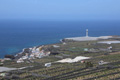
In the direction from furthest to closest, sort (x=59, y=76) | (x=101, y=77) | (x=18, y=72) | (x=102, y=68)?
(x=18, y=72)
(x=102, y=68)
(x=59, y=76)
(x=101, y=77)

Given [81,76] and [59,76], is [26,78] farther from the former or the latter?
[81,76]

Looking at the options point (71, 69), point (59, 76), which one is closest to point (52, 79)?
point (59, 76)

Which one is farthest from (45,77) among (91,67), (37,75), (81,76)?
(91,67)

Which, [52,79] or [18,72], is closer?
[52,79]

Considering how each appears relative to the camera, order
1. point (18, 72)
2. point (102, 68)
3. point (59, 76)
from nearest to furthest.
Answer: point (59, 76) < point (102, 68) < point (18, 72)

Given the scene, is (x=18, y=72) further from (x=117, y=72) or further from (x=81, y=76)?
(x=117, y=72)

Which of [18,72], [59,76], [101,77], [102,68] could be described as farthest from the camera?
[18,72]

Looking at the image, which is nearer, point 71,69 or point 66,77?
point 66,77

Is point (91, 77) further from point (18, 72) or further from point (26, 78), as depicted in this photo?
point (18, 72)

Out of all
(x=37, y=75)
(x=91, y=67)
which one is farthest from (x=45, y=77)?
(x=91, y=67)
